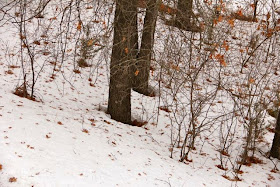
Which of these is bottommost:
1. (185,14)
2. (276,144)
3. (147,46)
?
(276,144)

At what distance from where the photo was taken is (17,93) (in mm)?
5617

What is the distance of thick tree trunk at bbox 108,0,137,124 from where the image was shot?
16.0 feet

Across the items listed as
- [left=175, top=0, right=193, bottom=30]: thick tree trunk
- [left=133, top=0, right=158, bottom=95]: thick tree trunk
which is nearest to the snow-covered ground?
[left=133, top=0, right=158, bottom=95]: thick tree trunk

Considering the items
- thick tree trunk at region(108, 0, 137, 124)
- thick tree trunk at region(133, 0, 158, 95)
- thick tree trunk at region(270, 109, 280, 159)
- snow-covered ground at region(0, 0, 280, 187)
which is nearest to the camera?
snow-covered ground at region(0, 0, 280, 187)

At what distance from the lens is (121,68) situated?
516 centimetres

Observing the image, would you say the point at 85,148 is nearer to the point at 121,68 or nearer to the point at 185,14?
the point at 121,68

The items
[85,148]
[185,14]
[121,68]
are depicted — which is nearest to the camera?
[85,148]

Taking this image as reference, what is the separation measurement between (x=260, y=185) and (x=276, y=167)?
918mm

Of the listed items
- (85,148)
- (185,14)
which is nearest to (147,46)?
(185,14)

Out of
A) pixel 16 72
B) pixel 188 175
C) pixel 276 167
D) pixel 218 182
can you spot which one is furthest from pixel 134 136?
pixel 16 72

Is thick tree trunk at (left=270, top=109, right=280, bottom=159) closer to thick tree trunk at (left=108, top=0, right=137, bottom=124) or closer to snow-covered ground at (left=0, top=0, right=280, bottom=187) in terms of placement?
snow-covered ground at (left=0, top=0, right=280, bottom=187)

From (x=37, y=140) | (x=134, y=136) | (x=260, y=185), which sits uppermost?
(x=37, y=140)

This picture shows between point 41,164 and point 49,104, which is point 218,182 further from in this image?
point 49,104

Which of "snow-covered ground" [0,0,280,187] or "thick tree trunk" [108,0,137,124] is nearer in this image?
"snow-covered ground" [0,0,280,187]
